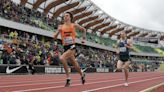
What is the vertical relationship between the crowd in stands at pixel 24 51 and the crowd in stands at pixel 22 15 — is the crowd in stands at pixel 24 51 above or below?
below

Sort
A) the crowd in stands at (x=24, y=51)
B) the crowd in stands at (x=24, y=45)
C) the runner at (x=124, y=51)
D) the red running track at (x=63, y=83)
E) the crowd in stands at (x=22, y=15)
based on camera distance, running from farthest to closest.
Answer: the crowd in stands at (x=22, y=15), the crowd in stands at (x=24, y=45), the crowd in stands at (x=24, y=51), the runner at (x=124, y=51), the red running track at (x=63, y=83)

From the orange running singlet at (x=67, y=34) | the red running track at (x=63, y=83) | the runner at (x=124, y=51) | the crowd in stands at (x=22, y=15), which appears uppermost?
the crowd in stands at (x=22, y=15)

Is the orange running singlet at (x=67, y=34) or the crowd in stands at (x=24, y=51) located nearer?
the orange running singlet at (x=67, y=34)

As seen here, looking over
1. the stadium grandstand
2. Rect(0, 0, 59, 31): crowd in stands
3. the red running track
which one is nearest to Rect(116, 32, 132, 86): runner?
the red running track

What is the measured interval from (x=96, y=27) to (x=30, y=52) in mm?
42518

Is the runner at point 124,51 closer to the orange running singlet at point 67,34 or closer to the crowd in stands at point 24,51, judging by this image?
the orange running singlet at point 67,34

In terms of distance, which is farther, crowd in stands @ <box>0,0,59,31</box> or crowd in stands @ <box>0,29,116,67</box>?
crowd in stands @ <box>0,0,59,31</box>

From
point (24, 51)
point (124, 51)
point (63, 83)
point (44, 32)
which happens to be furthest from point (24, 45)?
point (124, 51)

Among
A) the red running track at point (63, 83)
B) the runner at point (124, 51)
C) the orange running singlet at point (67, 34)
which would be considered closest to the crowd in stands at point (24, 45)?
the red running track at point (63, 83)

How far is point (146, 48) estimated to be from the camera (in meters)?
100

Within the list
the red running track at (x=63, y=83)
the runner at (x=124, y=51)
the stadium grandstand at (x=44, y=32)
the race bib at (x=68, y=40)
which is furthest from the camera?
the stadium grandstand at (x=44, y=32)

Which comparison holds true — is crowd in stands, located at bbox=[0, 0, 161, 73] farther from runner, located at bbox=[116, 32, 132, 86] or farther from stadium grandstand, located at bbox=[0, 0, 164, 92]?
runner, located at bbox=[116, 32, 132, 86]

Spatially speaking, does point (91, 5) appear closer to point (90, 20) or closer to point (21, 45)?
point (90, 20)

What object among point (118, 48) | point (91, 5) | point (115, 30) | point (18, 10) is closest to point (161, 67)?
point (115, 30)
